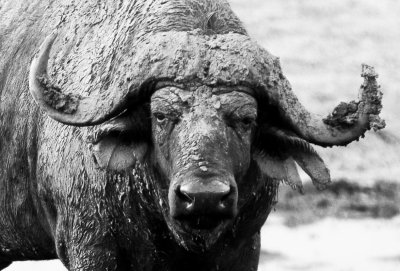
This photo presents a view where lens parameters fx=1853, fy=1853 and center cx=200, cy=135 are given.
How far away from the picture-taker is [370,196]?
851 inches

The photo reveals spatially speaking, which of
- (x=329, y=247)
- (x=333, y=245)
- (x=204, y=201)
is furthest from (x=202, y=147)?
(x=333, y=245)

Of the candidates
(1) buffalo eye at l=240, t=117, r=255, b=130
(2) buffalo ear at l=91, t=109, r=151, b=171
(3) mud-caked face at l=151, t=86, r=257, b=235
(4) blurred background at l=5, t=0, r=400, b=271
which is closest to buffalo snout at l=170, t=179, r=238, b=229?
(3) mud-caked face at l=151, t=86, r=257, b=235

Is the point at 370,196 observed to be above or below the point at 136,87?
below

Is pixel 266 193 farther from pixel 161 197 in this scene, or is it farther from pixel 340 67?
pixel 340 67

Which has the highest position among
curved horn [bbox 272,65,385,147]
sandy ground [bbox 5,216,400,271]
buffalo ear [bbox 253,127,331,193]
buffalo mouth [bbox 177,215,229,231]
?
curved horn [bbox 272,65,385,147]

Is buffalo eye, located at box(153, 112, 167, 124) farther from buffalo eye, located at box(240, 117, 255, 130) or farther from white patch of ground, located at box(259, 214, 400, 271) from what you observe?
white patch of ground, located at box(259, 214, 400, 271)

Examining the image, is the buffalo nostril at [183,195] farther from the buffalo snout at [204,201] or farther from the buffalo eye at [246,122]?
the buffalo eye at [246,122]

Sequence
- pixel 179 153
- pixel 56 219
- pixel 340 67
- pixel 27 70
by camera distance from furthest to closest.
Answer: pixel 340 67
pixel 27 70
pixel 56 219
pixel 179 153

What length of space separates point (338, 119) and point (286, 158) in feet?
1.26

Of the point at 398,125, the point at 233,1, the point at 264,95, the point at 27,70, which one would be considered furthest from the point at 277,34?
the point at 264,95

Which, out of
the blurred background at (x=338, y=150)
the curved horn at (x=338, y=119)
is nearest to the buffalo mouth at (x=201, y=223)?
the curved horn at (x=338, y=119)

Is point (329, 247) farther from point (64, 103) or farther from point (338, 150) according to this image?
point (64, 103)

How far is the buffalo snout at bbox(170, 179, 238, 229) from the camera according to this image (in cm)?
961

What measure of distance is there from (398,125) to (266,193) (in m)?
12.7
